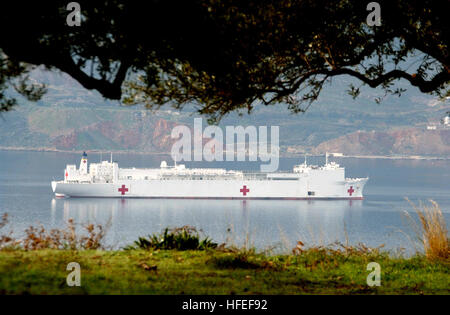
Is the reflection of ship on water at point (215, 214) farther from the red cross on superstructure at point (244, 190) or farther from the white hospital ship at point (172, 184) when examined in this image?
the red cross on superstructure at point (244, 190)

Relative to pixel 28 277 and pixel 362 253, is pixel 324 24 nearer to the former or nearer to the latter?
pixel 362 253

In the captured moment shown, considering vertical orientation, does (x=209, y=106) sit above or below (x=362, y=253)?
above

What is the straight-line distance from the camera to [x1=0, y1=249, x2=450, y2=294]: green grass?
6598 millimetres

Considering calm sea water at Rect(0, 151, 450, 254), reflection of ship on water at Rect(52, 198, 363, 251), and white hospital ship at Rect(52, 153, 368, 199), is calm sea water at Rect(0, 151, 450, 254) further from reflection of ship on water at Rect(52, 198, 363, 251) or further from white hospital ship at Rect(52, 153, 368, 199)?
white hospital ship at Rect(52, 153, 368, 199)

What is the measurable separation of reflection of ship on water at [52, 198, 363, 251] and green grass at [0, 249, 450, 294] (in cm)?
5277

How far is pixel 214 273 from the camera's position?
7707mm

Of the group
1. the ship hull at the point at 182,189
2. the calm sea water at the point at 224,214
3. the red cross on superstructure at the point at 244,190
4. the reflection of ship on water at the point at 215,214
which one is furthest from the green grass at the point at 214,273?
the red cross on superstructure at the point at 244,190

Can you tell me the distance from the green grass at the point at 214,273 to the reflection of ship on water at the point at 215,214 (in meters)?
52.8

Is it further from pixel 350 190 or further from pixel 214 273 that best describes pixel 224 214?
pixel 214 273

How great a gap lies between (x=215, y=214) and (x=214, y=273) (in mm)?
79202

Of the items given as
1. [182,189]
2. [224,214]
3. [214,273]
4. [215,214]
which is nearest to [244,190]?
[182,189]

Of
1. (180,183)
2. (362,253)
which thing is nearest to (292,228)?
(180,183)
